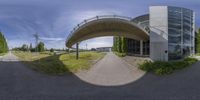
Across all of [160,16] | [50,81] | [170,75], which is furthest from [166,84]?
[160,16]

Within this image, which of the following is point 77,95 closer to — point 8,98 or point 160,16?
point 8,98

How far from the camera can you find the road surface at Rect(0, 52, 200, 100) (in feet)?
36.4

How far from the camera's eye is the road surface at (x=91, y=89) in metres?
11.1

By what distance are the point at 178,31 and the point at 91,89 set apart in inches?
879

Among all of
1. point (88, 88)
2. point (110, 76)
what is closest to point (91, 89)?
point (88, 88)

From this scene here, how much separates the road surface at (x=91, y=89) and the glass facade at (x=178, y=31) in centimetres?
1463

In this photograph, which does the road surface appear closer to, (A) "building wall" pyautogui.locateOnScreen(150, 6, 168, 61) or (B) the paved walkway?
(B) the paved walkway

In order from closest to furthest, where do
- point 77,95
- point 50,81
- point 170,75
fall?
point 77,95
point 50,81
point 170,75

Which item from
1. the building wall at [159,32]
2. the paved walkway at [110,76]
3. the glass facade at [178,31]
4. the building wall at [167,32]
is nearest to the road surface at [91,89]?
the paved walkway at [110,76]

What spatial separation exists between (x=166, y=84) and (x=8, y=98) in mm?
8509

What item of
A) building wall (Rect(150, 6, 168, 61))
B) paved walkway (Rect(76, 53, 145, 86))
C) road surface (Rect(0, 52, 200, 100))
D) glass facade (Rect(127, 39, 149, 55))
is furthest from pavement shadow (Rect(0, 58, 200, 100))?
glass facade (Rect(127, 39, 149, 55))

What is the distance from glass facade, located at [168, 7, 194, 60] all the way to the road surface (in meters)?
14.6

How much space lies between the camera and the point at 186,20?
34062mm

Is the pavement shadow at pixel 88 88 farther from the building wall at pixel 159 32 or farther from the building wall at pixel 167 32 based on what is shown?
the building wall at pixel 167 32
